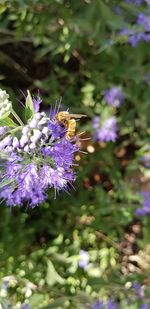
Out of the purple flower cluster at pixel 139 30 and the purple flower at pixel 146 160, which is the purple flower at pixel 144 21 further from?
the purple flower at pixel 146 160

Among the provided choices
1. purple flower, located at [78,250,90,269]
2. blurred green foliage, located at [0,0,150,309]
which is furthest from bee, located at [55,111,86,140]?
purple flower, located at [78,250,90,269]

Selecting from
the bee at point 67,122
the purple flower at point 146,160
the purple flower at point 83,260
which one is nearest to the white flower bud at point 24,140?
the bee at point 67,122

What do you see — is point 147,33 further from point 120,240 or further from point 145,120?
point 120,240

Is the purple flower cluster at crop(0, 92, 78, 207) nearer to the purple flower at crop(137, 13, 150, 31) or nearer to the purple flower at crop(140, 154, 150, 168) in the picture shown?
the purple flower at crop(137, 13, 150, 31)

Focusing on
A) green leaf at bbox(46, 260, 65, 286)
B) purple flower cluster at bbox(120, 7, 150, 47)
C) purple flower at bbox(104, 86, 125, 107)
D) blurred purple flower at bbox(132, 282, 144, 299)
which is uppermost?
purple flower cluster at bbox(120, 7, 150, 47)

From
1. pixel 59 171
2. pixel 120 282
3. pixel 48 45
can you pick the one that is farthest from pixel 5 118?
pixel 48 45

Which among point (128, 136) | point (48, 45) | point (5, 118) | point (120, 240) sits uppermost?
point (5, 118)
